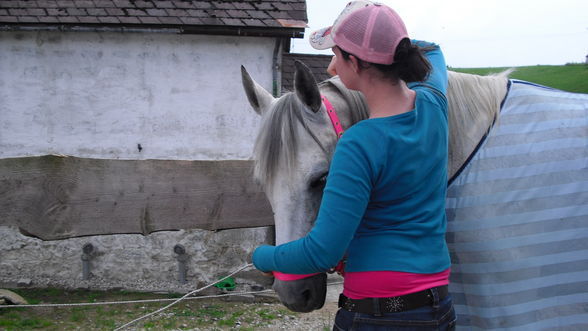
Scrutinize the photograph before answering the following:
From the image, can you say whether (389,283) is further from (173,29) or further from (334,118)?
(173,29)

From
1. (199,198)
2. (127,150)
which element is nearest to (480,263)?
(199,198)

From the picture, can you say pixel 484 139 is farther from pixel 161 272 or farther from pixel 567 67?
pixel 567 67

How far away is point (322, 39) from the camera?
1.67 m

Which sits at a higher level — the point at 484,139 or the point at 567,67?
the point at 567,67

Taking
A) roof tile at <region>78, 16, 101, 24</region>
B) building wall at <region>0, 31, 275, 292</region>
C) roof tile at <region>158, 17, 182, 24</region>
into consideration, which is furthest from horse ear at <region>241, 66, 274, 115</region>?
roof tile at <region>78, 16, 101, 24</region>

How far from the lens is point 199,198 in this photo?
3.36 m

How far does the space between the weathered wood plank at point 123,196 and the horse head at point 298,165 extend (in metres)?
1.59

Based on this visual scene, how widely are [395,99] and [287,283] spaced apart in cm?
74

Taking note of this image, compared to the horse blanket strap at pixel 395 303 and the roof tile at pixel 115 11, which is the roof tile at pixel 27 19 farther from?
the horse blanket strap at pixel 395 303

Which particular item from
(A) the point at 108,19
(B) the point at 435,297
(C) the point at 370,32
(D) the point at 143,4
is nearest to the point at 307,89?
(C) the point at 370,32

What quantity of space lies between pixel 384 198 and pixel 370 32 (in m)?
0.48

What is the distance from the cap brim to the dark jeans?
0.86 metres

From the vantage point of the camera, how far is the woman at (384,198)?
1.32 metres

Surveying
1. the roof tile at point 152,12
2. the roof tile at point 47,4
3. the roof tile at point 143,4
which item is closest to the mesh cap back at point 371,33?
the roof tile at point 152,12
